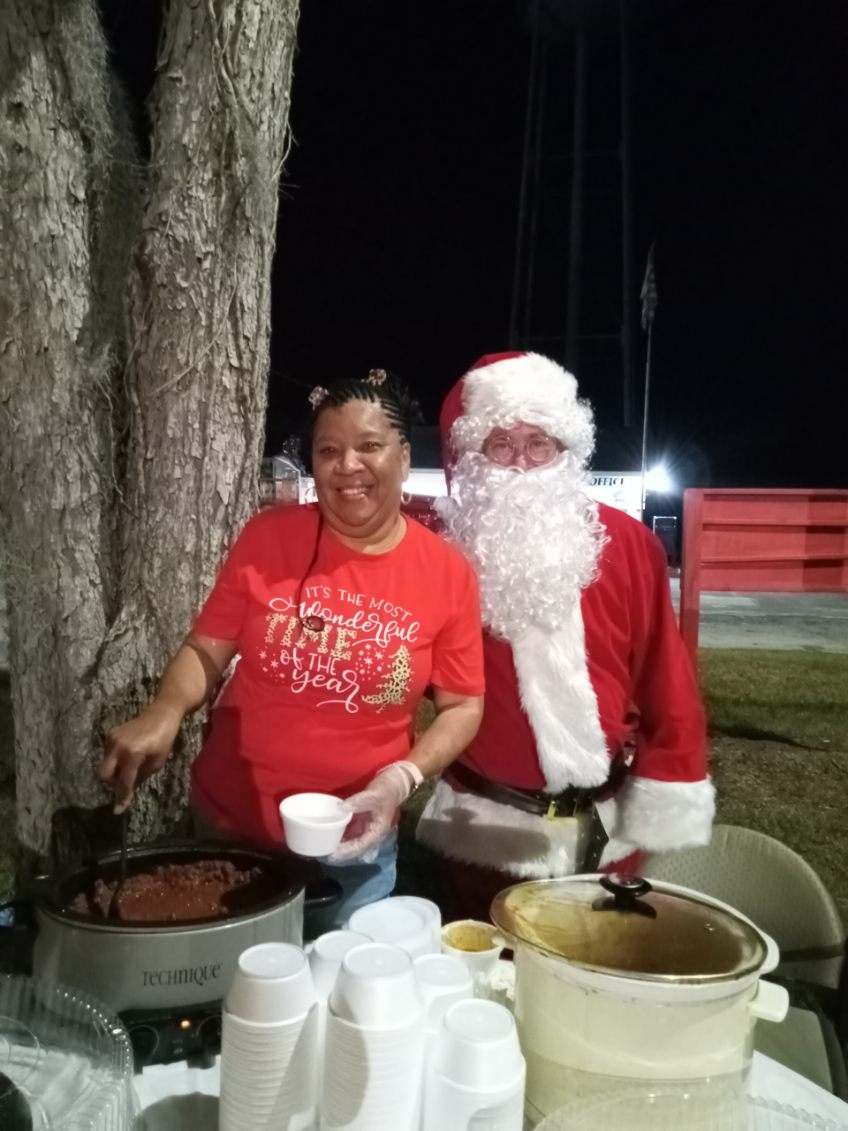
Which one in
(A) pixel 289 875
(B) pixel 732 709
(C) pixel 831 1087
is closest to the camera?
(A) pixel 289 875

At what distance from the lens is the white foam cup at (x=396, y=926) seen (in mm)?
1204

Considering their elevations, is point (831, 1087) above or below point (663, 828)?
below

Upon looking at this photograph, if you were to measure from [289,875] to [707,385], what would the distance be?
4579 cm

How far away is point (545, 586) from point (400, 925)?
1120 mm

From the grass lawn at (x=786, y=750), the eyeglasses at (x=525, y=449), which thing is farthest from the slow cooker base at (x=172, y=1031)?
the grass lawn at (x=786, y=750)

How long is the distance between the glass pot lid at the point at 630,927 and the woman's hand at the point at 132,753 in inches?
29.3

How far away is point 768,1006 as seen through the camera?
1.09m

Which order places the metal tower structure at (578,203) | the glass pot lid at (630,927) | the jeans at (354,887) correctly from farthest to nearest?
the metal tower structure at (578,203)
the jeans at (354,887)
the glass pot lid at (630,927)

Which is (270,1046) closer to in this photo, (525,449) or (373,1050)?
(373,1050)

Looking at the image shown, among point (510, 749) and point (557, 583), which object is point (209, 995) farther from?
point (557, 583)

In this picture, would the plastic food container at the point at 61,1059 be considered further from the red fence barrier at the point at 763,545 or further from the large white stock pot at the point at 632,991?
the red fence barrier at the point at 763,545

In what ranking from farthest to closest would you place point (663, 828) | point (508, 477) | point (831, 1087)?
point (508, 477), point (663, 828), point (831, 1087)

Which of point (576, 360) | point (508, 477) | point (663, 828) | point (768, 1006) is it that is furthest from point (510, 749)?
point (576, 360)

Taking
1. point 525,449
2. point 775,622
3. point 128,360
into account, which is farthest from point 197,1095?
point 775,622
